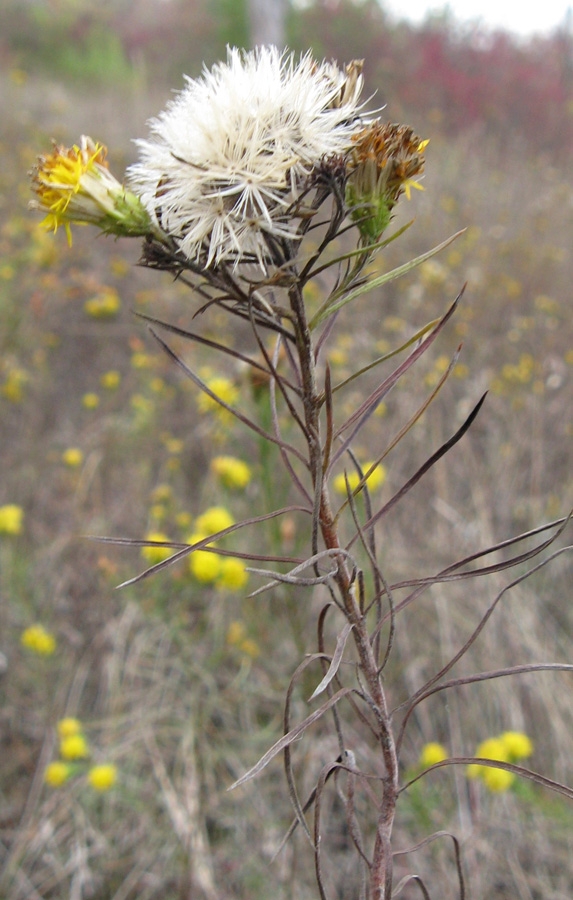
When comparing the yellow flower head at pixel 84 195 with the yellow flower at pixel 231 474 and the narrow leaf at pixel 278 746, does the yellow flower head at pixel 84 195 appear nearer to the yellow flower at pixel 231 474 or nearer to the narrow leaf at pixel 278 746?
the narrow leaf at pixel 278 746

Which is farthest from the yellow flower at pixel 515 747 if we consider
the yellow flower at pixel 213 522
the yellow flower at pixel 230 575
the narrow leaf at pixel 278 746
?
the narrow leaf at pixel 278 746

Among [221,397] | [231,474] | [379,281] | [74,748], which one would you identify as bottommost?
[74,748]

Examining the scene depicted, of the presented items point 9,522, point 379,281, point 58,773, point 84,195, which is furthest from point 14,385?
point 379,281

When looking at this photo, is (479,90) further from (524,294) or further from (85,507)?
(85,507)

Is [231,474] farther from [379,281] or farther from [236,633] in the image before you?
[379,281]

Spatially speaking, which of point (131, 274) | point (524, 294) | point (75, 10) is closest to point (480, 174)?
point (524, 294)
